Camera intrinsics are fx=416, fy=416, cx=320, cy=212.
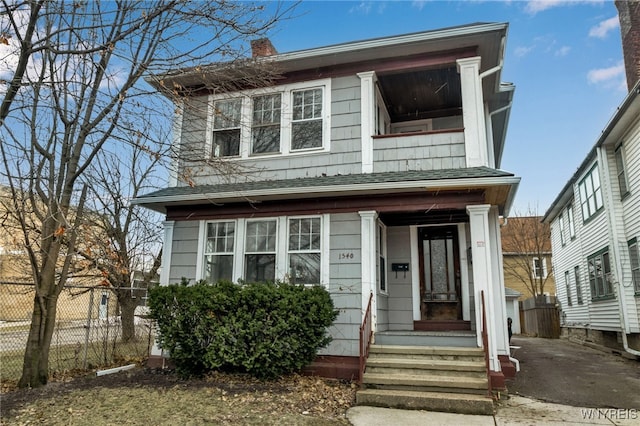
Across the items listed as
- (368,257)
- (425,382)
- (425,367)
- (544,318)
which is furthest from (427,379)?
(544,318)

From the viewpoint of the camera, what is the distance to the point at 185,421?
4762 mm

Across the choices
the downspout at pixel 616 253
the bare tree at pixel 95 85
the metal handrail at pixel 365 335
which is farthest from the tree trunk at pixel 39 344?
the downspout at pixel 616 253

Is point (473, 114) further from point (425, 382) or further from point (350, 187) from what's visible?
point (425, 382)

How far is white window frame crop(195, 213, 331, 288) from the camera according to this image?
7427mm

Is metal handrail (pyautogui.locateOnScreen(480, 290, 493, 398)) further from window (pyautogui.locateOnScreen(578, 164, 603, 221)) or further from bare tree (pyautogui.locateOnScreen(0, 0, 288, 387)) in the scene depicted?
window (pyautogui.locateOnScreen(578, 164, 603, 221))

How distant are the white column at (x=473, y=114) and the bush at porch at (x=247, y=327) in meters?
3.45

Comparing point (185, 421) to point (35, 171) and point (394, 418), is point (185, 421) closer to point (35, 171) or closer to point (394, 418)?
point (394, 418)

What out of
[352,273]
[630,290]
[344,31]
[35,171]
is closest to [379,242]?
[352,273]

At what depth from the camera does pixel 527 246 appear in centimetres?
2695

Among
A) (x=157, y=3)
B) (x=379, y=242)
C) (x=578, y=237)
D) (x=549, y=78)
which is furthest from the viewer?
(x=578, y=237)

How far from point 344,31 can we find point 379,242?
443cm

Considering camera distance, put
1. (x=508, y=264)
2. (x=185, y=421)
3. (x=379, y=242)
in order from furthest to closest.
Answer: (x=508, y=264) → (x=379, y=242) → (x=185, y=421)

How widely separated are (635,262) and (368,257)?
7.91 m

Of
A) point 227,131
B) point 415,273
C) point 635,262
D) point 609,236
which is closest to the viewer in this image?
Result: point 415,273
